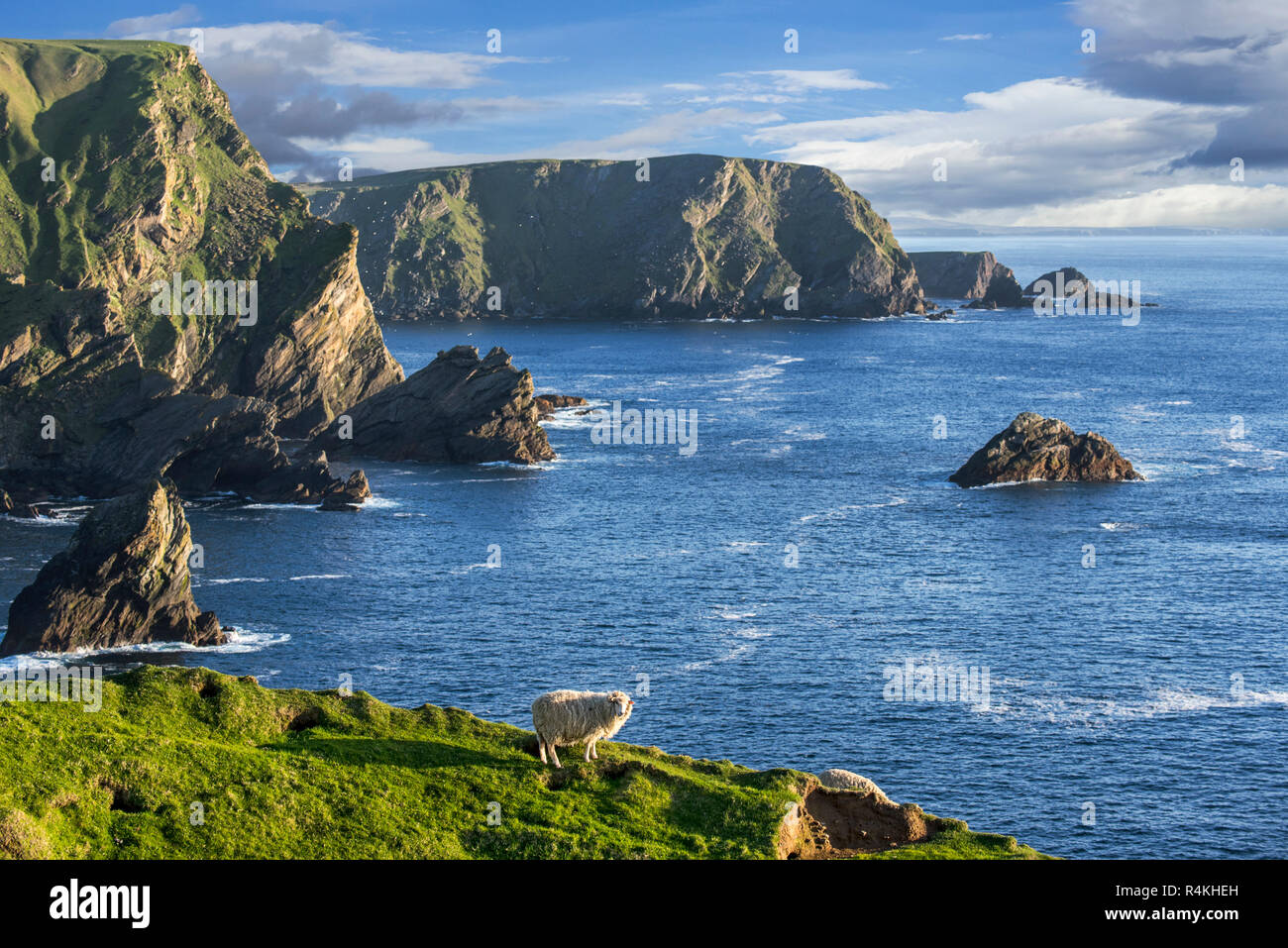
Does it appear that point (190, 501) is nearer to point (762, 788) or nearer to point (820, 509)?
point (820, 509)

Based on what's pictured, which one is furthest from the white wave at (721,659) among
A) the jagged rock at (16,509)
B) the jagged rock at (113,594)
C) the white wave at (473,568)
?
the jagged rock at (16,509)

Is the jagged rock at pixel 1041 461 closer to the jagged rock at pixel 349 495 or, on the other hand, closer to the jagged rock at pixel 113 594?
the jagged rock at pixel 349 495

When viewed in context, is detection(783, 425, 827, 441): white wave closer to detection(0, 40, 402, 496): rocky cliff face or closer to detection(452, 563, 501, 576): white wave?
detection(0, 40, 402, 496): rocky cliff face

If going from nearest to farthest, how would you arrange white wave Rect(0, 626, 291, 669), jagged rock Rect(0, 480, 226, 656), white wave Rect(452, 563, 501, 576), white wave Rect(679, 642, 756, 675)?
white wave Rect(0, 626, 291, 669) → white wave Rect(679, 642, 756, 675) → jagged rock Rect(0, 480, 226, 656) → white wave Rect(452, 563, 501, 576)

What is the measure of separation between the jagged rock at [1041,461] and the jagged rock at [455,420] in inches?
2218

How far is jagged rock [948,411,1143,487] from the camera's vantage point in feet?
469

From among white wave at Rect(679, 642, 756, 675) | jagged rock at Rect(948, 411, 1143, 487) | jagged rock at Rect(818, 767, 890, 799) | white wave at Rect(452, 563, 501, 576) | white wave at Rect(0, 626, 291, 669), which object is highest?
jagged rock at Rect(948, 411, 1143, 487)

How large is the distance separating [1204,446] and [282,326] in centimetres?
13011

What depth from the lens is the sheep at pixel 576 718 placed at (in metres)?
37.2

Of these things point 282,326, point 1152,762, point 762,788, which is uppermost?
point 282,326

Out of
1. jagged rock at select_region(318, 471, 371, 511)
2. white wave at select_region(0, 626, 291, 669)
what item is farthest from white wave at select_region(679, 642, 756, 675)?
jagged rock at select_region(318, 471, 371, 511)

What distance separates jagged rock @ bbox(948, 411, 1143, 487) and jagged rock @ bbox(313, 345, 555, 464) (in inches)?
2218

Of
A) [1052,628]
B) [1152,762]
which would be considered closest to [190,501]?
[1052,628]
